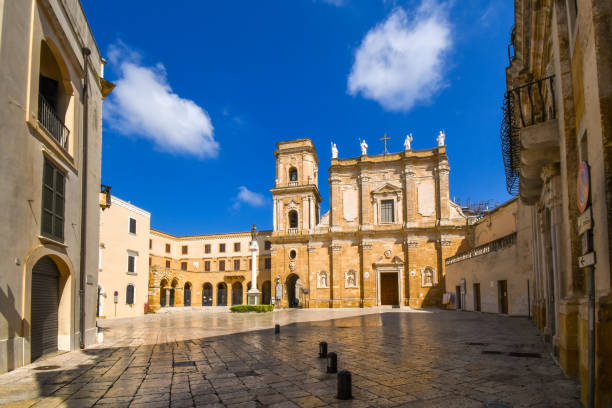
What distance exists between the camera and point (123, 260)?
29609mm

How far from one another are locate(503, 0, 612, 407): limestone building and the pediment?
27.2 m

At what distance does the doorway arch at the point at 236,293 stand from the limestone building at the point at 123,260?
1916 centimetres

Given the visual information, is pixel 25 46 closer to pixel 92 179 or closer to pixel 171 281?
pixel 92 179

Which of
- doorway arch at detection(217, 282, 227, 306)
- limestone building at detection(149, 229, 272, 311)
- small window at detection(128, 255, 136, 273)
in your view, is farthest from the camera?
doorway arch at detection(217, 282, 227, 306)

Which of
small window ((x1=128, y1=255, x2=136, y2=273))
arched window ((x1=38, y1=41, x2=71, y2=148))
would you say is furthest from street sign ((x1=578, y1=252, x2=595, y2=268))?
small window ((x1=128, y1=255, x2=136, y2=273))

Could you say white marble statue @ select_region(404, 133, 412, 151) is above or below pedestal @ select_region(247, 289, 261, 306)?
above

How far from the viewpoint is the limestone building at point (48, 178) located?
24.6 feet

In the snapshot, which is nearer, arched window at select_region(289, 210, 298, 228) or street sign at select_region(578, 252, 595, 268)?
street sign at select_region(578, 252, 595, 268)

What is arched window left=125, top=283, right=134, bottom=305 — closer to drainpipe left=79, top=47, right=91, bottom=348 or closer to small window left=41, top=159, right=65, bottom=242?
drainpipe left=79, top=47, right=91, bottom=348

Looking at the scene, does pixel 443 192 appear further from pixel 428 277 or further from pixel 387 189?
pixel 428 277

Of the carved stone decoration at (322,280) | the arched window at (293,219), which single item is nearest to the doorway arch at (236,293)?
the arched window at (293,219)

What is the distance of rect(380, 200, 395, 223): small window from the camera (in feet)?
127

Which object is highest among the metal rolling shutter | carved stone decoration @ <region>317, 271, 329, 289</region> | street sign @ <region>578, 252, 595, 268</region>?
street sign @ <region>578, 252, 595, 268</region>

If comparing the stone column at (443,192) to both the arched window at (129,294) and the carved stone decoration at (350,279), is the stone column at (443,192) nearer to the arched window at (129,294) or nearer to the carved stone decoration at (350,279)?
the carved stone decoration at (350,279)
